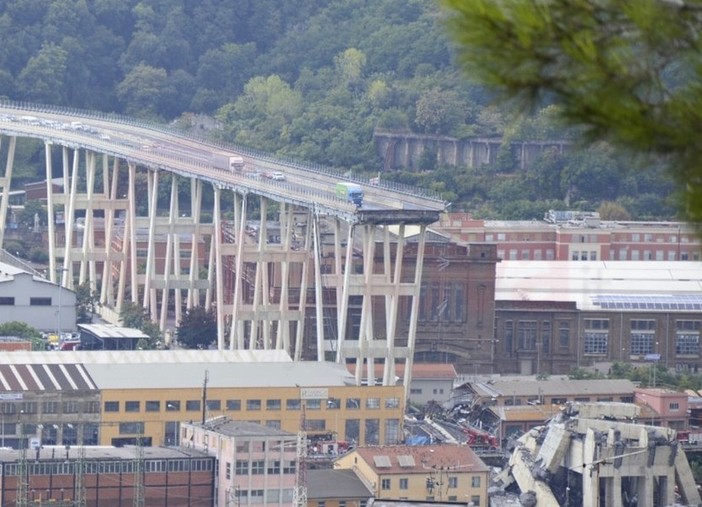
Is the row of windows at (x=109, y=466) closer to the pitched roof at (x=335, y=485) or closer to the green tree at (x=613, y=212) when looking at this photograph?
the pitched roof at (x=335, y=485)

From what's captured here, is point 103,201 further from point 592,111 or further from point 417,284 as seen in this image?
point 592,111

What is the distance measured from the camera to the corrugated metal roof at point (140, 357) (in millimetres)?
40688

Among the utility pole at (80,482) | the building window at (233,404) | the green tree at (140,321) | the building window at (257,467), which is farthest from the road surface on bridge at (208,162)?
the utility pole at (80,482)

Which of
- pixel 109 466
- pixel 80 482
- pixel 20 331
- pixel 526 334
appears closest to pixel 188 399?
pixel 109 466

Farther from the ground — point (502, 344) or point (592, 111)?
point (592, 111)

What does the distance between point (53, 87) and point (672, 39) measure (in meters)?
81.4

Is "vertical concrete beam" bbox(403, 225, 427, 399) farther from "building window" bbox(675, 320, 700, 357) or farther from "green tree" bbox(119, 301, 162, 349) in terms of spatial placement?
"building window" bbox(675, 320, 700, 357)

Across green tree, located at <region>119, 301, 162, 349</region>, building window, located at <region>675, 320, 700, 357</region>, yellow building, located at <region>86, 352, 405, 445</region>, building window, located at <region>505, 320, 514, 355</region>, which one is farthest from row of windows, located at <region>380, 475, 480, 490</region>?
building window, located at <region>675, 320, 700, 357</region>

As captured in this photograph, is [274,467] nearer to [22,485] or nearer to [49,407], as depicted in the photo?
[22,485]

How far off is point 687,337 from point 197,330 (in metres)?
10.9

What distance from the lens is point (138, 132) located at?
67.1 m

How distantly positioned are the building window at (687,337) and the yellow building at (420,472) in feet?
63.1

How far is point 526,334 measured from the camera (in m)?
53.9

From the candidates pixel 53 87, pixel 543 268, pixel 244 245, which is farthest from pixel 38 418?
pixel 53 87
